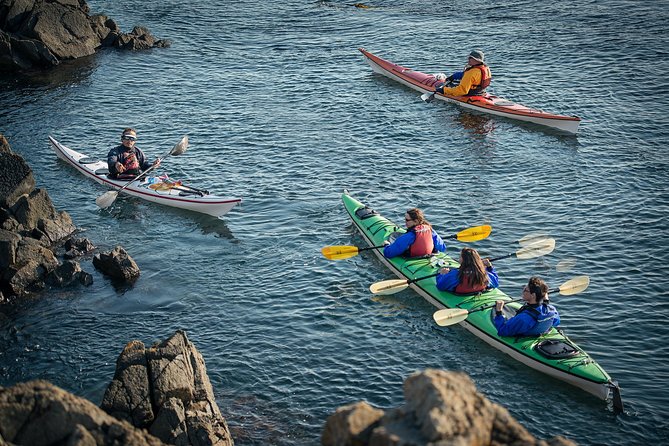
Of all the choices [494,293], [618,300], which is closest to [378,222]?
[494,293]

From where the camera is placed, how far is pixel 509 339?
12.1 meters

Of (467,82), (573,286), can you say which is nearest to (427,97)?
(467,82)

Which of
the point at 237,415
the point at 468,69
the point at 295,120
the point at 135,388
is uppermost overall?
the point at 468,69

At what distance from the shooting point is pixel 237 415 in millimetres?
11109

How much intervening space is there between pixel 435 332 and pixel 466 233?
100 inches

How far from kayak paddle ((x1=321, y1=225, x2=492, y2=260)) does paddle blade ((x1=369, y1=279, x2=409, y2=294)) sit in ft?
3.77

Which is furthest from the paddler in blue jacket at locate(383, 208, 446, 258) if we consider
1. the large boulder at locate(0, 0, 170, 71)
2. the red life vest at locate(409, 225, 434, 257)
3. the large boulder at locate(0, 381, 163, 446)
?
the large boulder at locate(0, 0, 170, 71)

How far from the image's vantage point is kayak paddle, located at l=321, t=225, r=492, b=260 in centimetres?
1434

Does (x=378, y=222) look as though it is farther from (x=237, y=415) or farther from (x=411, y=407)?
(x=411, y=407)

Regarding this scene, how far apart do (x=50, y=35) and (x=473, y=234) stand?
1820 centimetres

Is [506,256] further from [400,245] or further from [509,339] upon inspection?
[509,339]

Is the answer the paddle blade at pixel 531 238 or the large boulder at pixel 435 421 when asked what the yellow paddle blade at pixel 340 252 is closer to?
the paddle blade at pixel 531 238

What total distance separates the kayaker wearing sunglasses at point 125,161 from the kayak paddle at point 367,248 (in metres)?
5.62

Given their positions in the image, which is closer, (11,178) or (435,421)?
(435,421)
